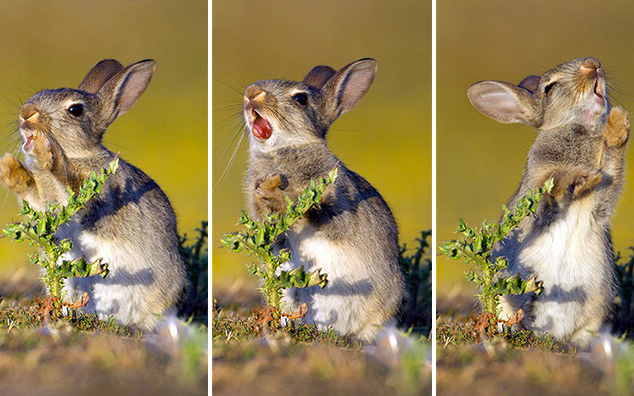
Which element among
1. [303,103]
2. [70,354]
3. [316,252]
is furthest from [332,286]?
[70,354]

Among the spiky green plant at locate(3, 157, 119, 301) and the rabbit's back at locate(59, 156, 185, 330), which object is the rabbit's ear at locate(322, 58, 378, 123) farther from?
the spiky green plant at locate(3, 157, 119, 301)

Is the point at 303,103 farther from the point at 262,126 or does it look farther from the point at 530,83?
the point at 530,83

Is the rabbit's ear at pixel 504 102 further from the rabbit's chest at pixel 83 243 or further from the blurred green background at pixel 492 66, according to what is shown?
the rabbit's chest at pixel 83 243

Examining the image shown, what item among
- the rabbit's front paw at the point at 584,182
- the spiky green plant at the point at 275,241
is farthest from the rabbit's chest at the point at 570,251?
the spiky green plant at the point at 275,241

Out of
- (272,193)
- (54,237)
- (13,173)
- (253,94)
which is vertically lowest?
(54,237)

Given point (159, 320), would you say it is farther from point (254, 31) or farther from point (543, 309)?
point (543, 309)
